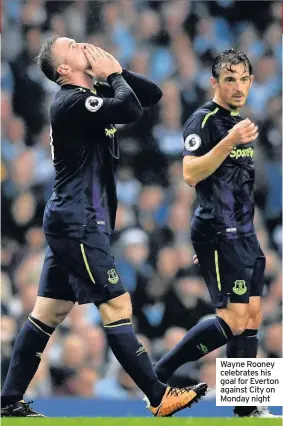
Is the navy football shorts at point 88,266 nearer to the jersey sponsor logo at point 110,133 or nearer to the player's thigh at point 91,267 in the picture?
the player's thigh at point 91,267

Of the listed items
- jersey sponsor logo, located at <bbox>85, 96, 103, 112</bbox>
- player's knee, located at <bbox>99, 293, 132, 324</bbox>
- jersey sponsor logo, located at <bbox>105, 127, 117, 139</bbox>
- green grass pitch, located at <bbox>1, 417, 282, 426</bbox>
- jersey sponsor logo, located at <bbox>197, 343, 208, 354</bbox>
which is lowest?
green grass pitch, located at <bbox>1, 417, 282, 426</bbox>

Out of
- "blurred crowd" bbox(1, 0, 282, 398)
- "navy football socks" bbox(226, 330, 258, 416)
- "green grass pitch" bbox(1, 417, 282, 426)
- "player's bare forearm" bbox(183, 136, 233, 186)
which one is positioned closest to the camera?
"green grass pitch" bbox(1, 417, 282, 426)

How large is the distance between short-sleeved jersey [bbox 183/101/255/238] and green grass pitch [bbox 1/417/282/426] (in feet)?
4.09

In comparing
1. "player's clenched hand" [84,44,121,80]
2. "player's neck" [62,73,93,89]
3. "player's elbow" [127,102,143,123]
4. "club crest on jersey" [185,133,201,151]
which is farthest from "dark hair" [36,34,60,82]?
"club crest on jersey" [185,133,201,151]

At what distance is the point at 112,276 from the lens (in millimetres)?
5301

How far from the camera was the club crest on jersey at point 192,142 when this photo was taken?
19.3 ft

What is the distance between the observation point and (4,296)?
808 centimetres

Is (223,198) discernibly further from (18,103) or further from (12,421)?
(18,103)

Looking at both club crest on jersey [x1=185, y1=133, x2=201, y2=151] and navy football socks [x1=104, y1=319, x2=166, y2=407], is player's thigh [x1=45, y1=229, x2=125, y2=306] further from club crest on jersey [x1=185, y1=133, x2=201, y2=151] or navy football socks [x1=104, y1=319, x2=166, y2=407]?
club crest on jersey [x1=185, y1=133, x2=201, y2=151]

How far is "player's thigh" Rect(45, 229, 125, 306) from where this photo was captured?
208 inches

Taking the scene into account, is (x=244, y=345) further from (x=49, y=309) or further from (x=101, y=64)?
(x=101, y=64)

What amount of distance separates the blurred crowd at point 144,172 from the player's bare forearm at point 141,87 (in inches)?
101

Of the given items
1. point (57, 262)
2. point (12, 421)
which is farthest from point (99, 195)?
point (12, 421)

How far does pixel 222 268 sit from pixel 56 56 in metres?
1.50
